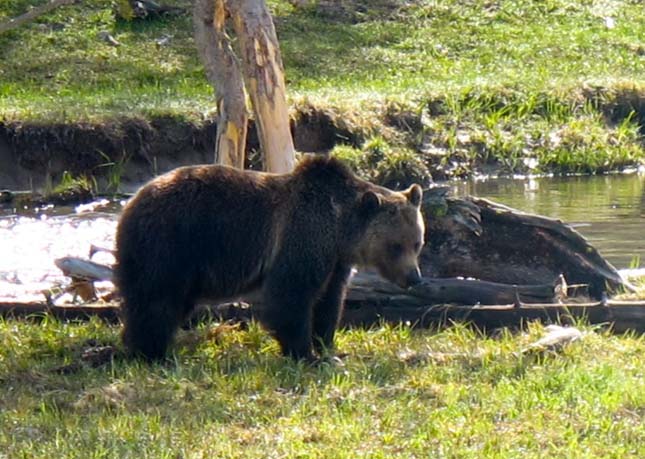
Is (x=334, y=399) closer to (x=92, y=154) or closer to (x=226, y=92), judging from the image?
(x=226, y=92)

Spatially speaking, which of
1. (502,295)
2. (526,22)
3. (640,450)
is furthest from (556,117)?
(640,450)

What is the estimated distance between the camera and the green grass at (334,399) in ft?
20.2

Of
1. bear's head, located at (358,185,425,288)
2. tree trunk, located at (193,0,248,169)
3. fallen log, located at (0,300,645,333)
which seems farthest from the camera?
tree trunk, located at (193,0,248,169)

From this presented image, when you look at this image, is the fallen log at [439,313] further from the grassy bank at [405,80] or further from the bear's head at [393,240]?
the grassy bank at [405,80]

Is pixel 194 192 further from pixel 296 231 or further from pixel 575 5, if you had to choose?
pixel 575 5

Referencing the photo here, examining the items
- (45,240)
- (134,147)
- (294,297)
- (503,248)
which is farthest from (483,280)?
(134,147)

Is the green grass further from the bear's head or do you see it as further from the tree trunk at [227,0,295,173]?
the tree trunk at [227,0,295,173]

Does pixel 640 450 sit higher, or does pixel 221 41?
pixel 221 41

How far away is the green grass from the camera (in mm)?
6160

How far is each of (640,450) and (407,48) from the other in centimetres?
1721

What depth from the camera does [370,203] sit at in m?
8.41

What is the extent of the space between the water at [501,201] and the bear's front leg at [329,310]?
2.63 meters

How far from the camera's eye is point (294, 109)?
1702cm

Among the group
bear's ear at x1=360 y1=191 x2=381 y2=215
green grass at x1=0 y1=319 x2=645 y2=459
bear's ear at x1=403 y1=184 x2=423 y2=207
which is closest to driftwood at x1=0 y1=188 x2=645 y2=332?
green grass at x1=0 y1=319 x2=645 y2=459
